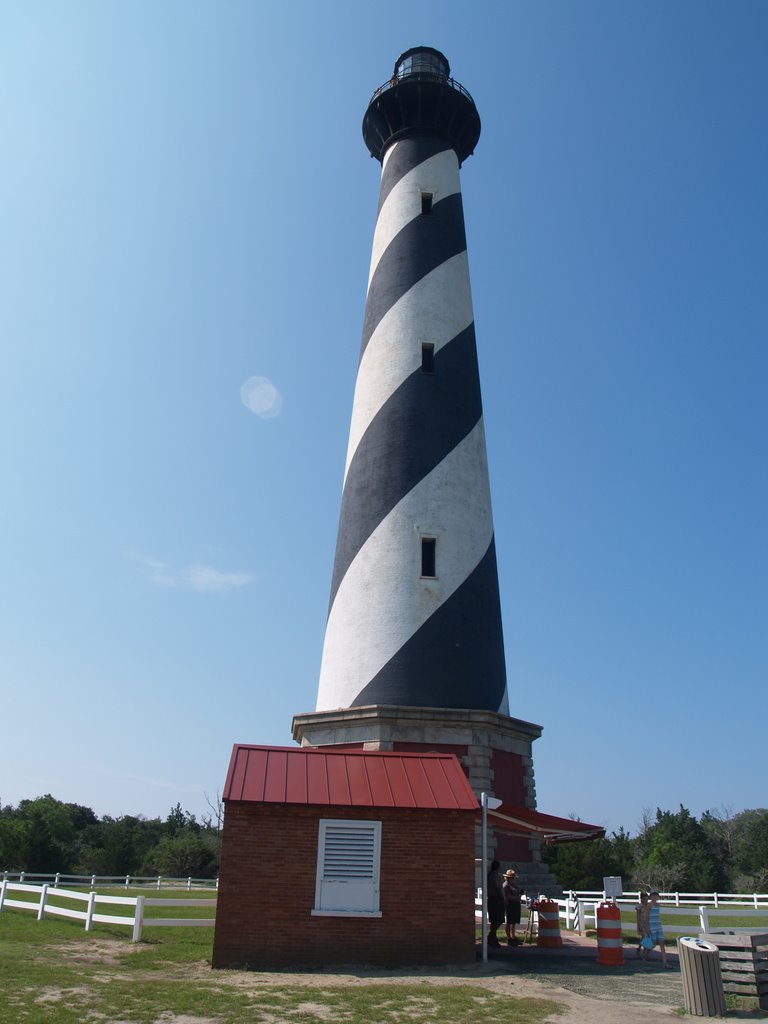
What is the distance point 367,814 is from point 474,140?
59.4ft

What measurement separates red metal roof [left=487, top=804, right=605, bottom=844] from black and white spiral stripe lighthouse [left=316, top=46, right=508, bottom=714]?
2496mm

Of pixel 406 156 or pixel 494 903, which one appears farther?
pixel 406 156

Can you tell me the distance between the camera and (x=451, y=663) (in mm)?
15844

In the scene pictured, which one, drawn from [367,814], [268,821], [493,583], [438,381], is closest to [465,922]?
[367,814]

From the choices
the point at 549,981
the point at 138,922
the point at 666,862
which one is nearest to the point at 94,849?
the point at 666,862

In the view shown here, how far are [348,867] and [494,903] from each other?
309 cm

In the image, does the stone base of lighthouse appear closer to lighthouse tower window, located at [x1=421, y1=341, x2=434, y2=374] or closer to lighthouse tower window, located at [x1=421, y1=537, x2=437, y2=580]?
lighthouse tower window, located at [x1=421, y1=537, x2=437, y2=580]

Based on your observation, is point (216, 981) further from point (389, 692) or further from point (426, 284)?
point (426, 284)

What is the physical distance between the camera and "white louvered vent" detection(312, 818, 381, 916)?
10172mm

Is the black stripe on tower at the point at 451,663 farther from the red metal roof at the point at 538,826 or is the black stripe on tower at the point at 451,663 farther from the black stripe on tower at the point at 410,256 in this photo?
the black stripe on tower at the point at 410,256

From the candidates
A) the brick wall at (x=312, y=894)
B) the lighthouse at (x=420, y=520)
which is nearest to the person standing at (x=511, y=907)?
the lighthouse at (x=420, y=520)

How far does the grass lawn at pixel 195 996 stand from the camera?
717 centimetres

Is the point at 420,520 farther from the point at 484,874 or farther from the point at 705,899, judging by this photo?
the point at 705,899

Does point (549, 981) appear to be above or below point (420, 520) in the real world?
below
